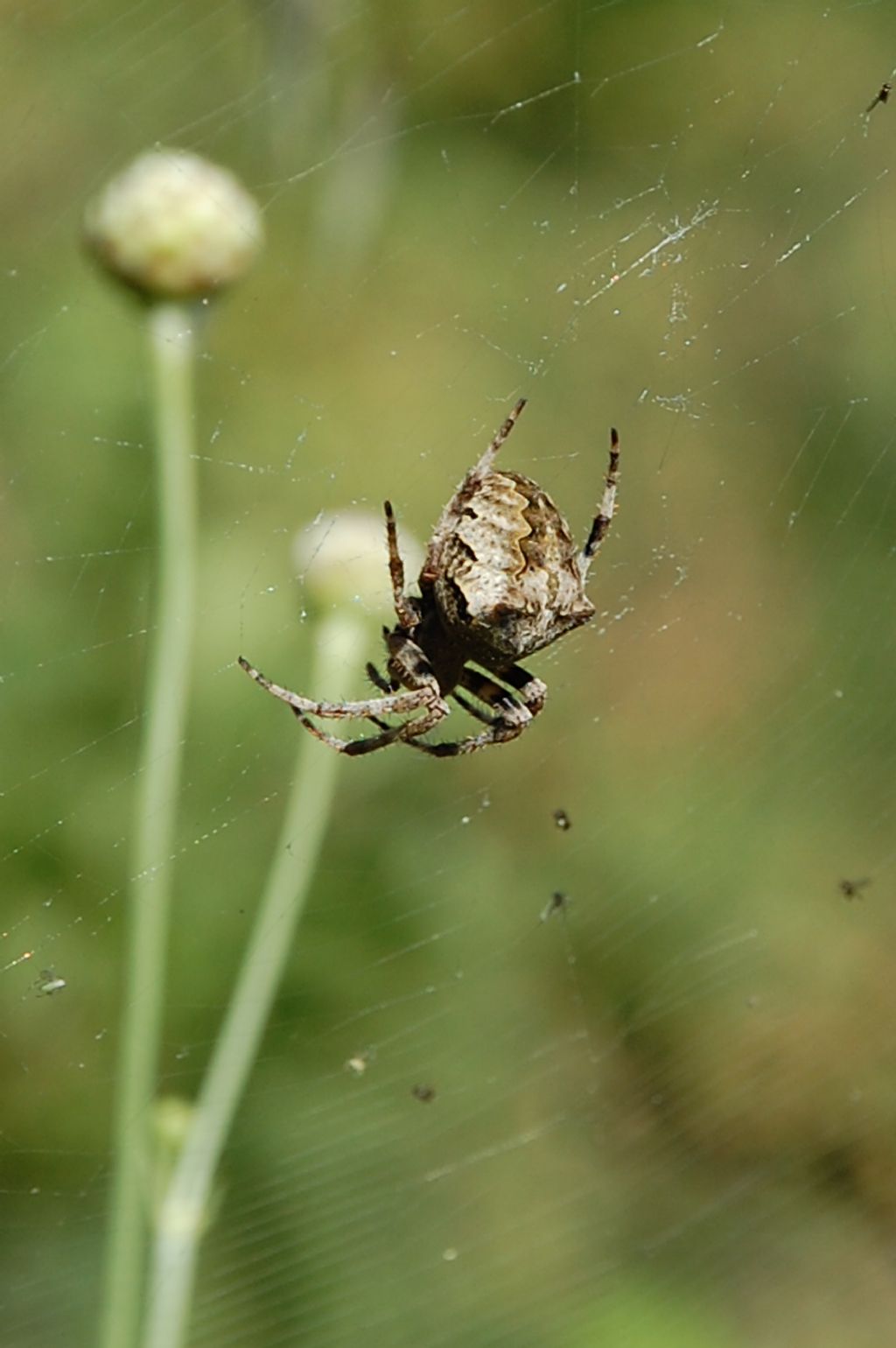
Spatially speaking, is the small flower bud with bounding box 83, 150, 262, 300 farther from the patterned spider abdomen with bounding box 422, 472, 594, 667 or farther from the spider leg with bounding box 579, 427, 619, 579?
the spider leg with bounding box 579, 427, 619, 579

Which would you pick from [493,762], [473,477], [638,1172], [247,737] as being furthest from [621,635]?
[473,477]

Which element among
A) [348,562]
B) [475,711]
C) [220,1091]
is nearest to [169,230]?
[348,562]

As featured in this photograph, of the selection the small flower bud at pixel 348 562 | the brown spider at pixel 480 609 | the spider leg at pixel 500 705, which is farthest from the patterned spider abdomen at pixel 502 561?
the spider leg at pixel 500 705

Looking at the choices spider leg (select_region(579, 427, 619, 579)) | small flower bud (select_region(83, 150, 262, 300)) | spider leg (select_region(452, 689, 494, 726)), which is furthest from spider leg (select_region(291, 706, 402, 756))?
small flower bud (select_region(83, 150, 262, 300))

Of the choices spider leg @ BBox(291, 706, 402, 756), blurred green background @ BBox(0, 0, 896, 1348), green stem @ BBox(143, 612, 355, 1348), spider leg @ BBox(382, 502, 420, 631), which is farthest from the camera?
blurred green background @ BBox(0, 0, 896, 1348)

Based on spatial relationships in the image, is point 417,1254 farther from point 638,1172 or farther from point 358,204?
point 358,204

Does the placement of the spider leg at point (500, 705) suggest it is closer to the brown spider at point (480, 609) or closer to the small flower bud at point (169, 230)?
the brown spider at point (480, 609)
